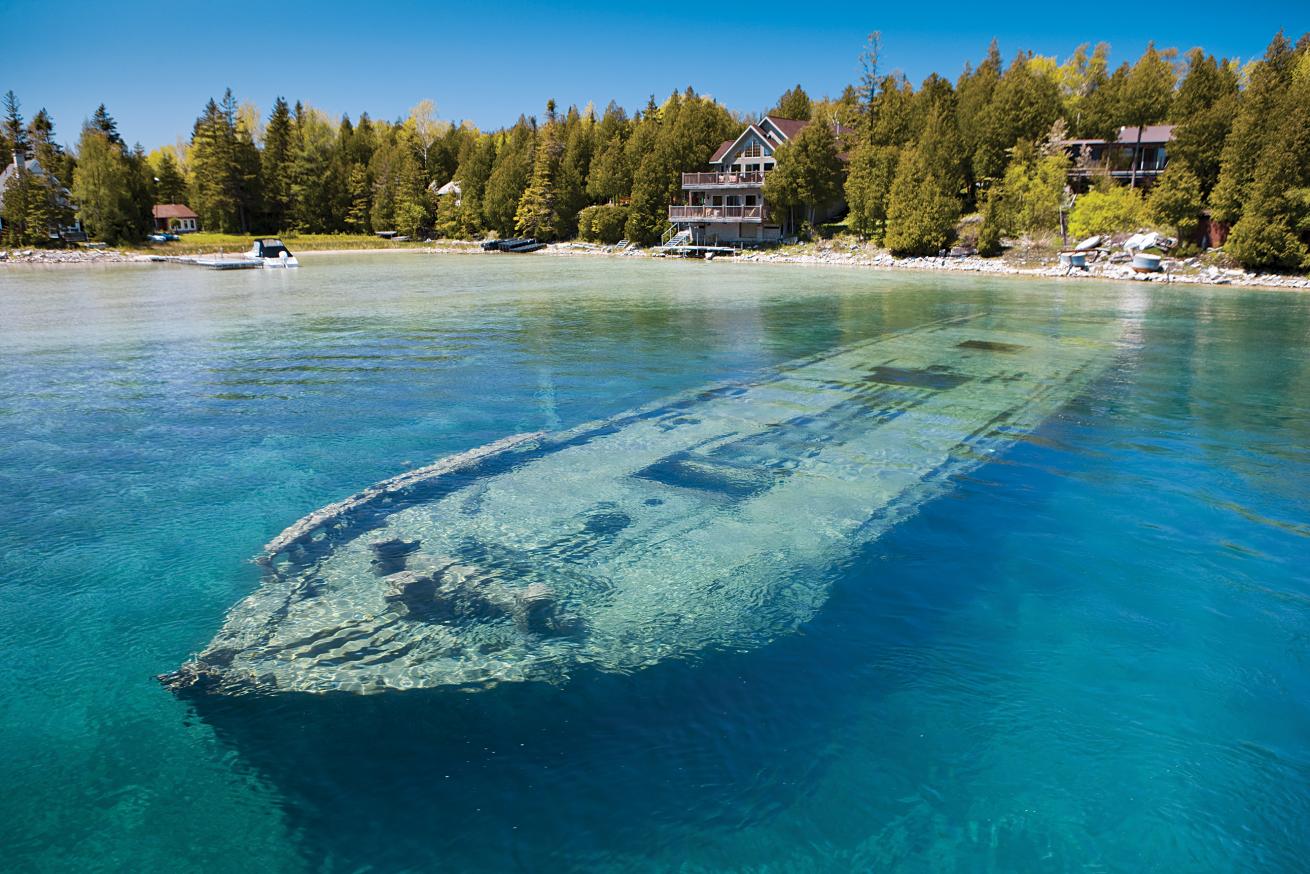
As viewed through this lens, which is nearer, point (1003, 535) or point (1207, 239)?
point (1003, 535)

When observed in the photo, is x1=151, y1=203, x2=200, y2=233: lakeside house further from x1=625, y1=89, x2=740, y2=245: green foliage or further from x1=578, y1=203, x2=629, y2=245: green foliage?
x1=625, y1=89, x2=740, y2=245: green foliage

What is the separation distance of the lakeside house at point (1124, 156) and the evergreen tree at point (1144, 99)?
14.6 inches

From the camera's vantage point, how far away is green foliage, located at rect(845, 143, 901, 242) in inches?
2156

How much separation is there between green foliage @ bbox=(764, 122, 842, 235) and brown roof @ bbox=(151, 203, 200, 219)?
197ft

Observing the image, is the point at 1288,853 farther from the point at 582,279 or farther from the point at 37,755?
the point at 582,279

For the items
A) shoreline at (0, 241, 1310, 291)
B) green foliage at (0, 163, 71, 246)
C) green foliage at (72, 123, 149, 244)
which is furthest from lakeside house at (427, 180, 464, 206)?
green foliage at (0, 163, 71, 246)

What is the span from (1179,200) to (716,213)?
3404 cm

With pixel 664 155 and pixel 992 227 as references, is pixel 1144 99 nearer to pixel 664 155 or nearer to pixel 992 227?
pixel 992 227

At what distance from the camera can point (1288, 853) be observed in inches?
154

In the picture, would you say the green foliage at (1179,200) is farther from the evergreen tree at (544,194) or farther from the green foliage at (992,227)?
the evergreen tree at (544,194)

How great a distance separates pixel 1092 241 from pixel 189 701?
49.6m

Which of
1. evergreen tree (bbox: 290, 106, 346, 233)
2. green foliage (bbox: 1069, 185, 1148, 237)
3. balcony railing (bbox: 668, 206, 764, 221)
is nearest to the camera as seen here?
→ green foliage (bbox: 1069, 185, 1148, 237)

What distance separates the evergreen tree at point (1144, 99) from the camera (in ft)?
180

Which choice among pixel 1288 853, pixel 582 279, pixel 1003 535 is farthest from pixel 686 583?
pixel 582 279
